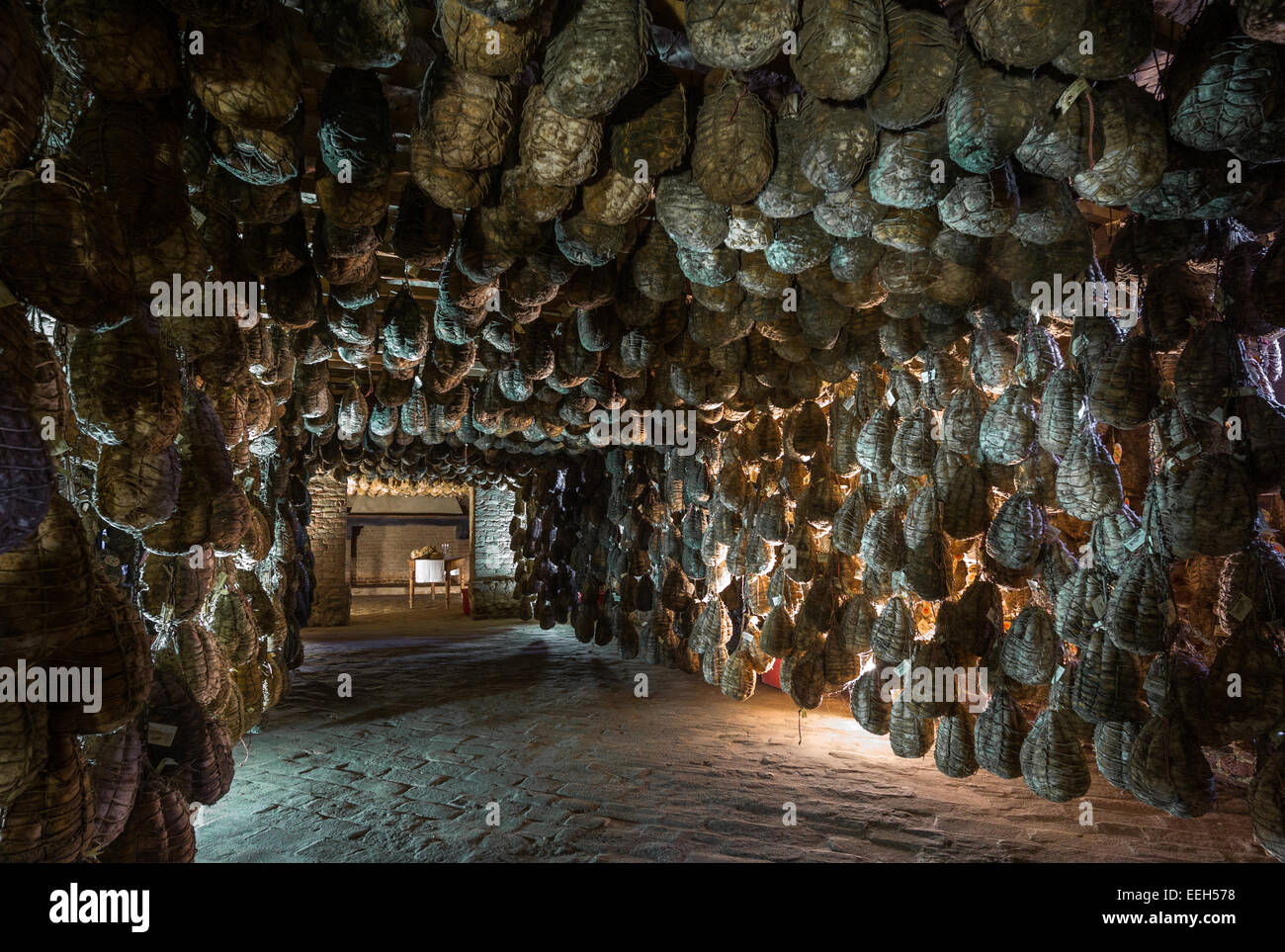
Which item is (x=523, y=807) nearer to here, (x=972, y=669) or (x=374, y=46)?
(x=972, y=669)

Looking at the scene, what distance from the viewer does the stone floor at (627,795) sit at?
3.45 meters

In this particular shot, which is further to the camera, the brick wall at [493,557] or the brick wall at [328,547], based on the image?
the brick wall at [493,557]

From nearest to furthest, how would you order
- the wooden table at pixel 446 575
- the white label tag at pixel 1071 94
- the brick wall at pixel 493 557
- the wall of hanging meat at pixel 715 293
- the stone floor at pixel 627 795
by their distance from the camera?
the wall of hanging meat at pixel 715 293
the white label tag at pixel 1071 94
the stone floor at pixel 627 795
the brick wall at pixel 493 557
the wooden table at pixel 446 575

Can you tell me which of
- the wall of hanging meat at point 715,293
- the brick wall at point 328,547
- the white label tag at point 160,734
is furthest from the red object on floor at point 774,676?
the brick wall at point 328,547

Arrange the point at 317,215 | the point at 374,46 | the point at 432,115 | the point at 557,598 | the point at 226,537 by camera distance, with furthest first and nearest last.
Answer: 1. the point at 557,598
2. the point at 317,215
3. the point at 226,537
4. the point at 432,115
5. the point at 374,46

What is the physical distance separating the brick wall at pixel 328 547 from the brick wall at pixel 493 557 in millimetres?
2783

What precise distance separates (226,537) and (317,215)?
53.5 inches

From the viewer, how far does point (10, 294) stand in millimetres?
1351

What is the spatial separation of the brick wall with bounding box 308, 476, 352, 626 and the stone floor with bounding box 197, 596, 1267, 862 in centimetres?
688

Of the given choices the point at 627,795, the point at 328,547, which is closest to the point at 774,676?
the point at 627,795

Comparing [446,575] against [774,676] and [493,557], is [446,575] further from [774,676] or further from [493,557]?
[774,676]

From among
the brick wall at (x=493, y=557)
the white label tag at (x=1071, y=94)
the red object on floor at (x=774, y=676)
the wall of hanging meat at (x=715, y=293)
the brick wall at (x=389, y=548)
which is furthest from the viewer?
the brick wall at (x=389, y=548)

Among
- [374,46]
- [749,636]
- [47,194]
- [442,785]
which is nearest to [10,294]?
[47,194]

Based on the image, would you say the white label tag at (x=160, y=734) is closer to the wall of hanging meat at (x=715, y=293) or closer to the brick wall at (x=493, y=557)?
the wall of hanging meat at (x=715, y=293)
